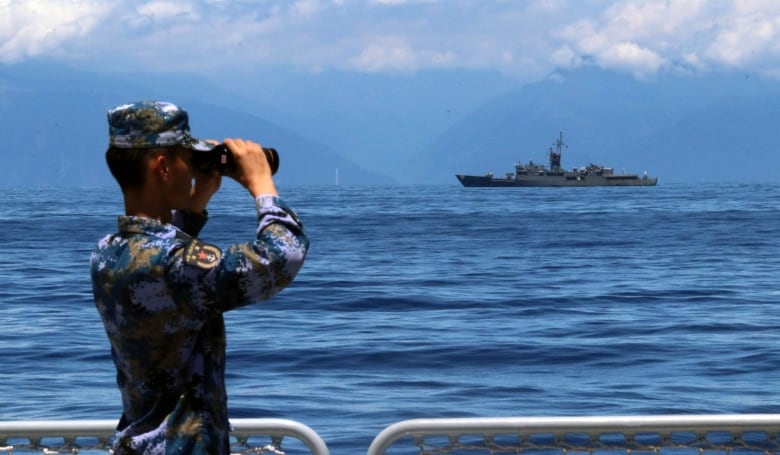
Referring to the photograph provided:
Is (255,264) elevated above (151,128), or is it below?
below

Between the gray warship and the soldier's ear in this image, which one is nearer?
the soldier's ear

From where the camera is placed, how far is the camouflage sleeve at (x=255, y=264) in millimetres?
2570

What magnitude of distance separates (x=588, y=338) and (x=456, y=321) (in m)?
3.56

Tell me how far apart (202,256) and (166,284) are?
11 centimetres

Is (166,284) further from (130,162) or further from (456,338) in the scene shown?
(456,338)

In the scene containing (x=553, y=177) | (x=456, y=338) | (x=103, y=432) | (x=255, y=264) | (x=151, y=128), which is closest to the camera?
(x=255, y=264)

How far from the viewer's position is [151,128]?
2703 mm

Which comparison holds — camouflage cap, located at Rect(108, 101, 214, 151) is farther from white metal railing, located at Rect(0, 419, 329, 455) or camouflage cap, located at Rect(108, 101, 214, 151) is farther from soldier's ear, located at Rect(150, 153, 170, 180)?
white metal railing, located at Rect(0, 419, 329, 455)

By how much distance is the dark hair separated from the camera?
2.73 m

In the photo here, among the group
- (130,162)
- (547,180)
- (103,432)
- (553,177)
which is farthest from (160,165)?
(553,177)

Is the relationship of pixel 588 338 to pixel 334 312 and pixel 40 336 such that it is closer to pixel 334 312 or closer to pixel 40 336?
pixel 334 312

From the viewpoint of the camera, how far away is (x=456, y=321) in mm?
22625

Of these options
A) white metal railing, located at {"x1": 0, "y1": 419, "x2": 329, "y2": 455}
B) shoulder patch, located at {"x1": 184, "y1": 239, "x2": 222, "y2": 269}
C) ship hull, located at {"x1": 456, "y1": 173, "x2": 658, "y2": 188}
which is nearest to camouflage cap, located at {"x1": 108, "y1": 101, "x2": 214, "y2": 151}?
shoulder patch, located at {"x1": 184, "y1": 239, "x2": 222, "y2": 269}

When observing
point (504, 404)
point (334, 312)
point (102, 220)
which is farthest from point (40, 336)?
point (102, 220)
